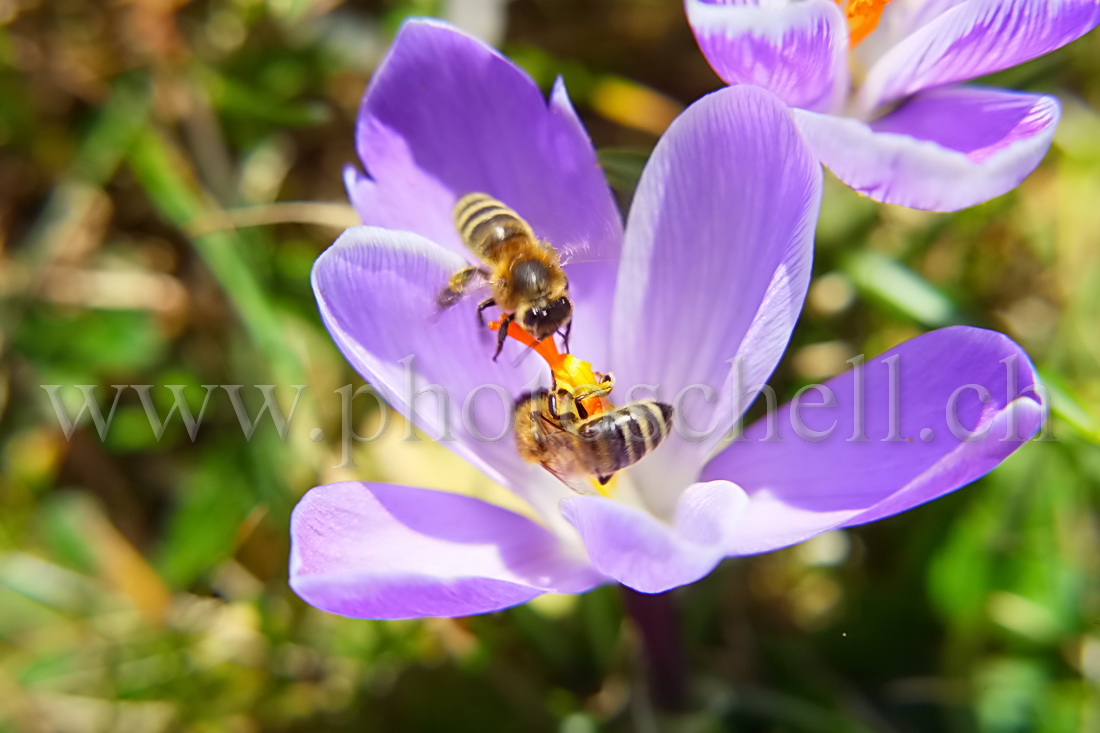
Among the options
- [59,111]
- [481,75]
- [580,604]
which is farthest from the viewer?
[59,111]

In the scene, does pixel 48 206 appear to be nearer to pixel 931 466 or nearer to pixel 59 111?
pixel 59 111

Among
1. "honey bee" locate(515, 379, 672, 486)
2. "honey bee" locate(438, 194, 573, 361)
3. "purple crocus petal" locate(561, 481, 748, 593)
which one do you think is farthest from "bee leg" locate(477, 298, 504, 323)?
"purple crocus petal" locate(561, 481, 748, 593)

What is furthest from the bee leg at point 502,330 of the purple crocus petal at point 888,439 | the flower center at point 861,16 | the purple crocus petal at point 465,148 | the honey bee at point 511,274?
the flower center at point 861,16

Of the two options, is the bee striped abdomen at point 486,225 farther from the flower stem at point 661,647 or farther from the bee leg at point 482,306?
the flower stem at point 661,647

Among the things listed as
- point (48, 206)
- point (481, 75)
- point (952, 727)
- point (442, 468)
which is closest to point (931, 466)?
point (481, 75)

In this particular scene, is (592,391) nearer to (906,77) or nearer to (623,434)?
(623,434)

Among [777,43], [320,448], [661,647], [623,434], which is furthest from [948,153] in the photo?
[320,448]
